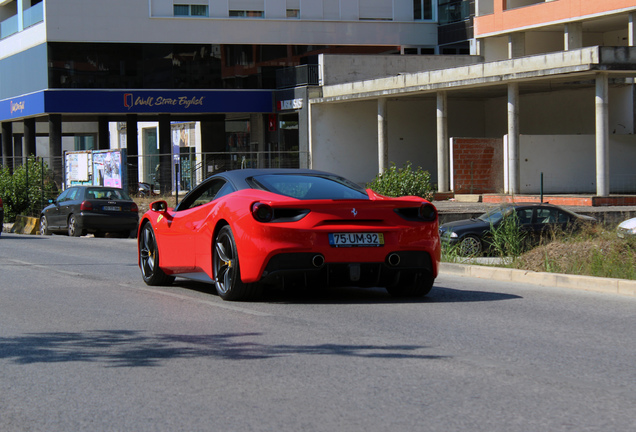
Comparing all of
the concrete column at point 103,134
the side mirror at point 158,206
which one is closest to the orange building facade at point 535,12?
the concrete column at point 103,134

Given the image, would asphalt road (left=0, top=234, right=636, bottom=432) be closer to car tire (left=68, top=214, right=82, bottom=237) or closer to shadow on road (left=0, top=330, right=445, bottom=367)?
shadow on road (left=0, top=330, right=445, bottom=367)

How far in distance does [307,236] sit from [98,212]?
17.1 metres

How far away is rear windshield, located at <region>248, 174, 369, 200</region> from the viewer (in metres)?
9.36

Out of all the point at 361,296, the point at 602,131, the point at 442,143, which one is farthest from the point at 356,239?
the point at 442,143

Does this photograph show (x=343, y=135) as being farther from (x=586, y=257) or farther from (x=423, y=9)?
(x=586, y=257)

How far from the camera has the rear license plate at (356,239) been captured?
8.85 metres

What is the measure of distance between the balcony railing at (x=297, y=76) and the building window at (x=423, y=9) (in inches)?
356

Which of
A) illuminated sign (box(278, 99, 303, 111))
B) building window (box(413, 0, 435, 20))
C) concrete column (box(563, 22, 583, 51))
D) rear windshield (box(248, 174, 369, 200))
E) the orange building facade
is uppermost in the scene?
building window (box(413, 0, 435, 20))

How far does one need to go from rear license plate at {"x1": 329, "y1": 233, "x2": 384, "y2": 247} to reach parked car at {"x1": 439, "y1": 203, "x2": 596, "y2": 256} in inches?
349

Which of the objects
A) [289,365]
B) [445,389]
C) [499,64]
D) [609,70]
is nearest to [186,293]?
[289,365]

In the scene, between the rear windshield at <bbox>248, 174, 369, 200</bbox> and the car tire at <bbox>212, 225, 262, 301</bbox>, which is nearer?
the car tire at <bbox>212, 225, 262, 301</bbox>

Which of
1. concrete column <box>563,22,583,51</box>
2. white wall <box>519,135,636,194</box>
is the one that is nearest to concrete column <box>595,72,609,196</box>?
white wall <box>519,135,636,194</box>

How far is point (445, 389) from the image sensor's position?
5488 mm

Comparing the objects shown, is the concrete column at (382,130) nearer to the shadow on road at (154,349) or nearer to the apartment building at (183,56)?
the apartment building at (183,56)
